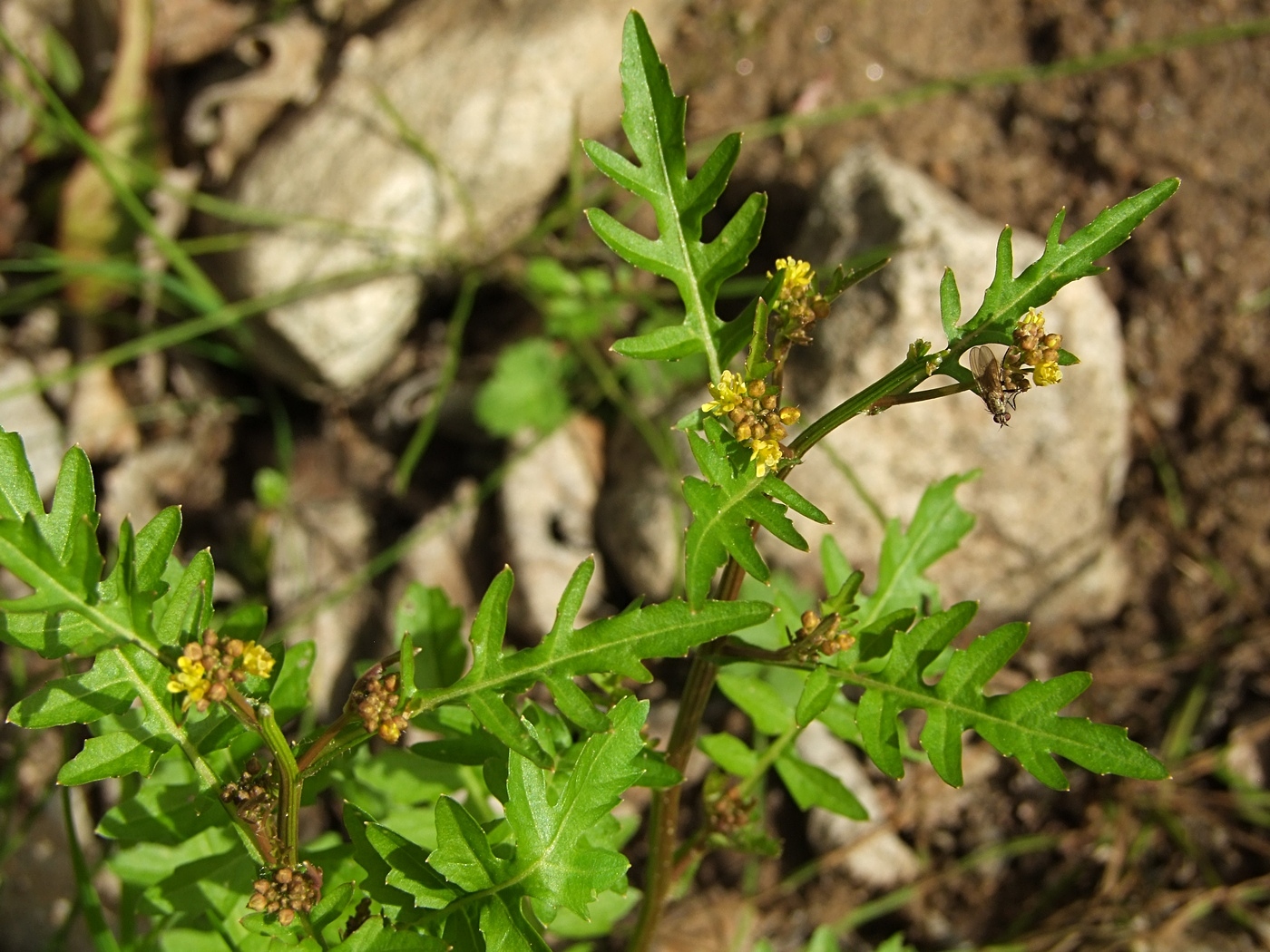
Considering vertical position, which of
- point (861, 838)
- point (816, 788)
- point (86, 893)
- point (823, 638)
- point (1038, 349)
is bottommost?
point (861, 838)

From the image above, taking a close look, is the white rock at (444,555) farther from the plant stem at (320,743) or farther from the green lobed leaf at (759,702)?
the plant stem at (320,743)

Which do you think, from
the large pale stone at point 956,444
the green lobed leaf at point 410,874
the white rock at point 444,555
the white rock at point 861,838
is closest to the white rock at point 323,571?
the white rock at point 444,555

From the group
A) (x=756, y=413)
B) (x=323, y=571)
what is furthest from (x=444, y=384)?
(x=756, y=413)

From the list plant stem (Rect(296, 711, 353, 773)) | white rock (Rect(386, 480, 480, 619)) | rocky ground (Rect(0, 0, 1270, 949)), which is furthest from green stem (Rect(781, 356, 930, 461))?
white rock (Rect(386, 480, 480, 619))

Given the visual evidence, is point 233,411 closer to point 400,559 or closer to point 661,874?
point 400,559

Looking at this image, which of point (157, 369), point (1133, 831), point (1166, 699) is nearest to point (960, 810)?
point (1133, 831)

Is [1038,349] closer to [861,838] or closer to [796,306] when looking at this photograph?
[796,306]

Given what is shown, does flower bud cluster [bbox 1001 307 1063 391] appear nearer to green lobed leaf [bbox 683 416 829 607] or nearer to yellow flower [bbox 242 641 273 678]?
green lobed leaf [bbox 683 416 829 607]
